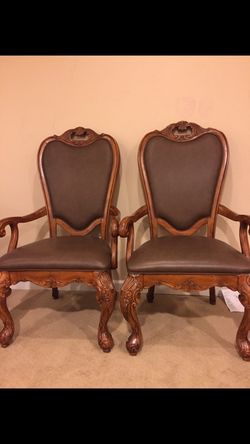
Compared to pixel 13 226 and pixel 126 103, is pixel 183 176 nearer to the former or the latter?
pixel 126 103

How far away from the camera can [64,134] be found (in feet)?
5.43

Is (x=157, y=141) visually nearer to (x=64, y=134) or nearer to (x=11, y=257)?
(x=64, y=134)

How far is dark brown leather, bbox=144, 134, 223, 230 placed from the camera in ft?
4.98

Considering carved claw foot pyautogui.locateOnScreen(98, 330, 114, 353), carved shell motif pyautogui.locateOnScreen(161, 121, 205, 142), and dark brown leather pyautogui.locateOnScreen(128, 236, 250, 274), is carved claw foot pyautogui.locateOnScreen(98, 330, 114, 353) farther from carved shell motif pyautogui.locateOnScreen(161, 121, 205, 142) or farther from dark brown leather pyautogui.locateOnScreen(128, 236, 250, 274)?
carved shell motif pyautogui.locateOnScreen(161, 121, 205, 142)

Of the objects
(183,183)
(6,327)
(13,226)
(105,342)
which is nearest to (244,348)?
(105,342)

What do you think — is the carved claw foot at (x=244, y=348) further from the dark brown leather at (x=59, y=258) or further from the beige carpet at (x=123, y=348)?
the dark brown leather at (x=59, y=258)

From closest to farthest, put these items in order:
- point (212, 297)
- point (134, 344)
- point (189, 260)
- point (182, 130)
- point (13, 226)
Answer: point (189, 260) < point (134, 344) < point (13, 226) < point (182, 130) < point (212, 297)

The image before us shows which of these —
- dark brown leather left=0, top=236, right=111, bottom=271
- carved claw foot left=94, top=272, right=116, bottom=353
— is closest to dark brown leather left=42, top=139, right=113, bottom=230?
dark brown leather left=0, top=236, right=111, bottom=271

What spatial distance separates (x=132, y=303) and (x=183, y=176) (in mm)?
773

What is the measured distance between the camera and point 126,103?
5.42 ft

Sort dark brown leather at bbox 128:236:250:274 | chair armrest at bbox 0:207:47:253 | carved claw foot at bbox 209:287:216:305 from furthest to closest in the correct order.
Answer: carved claw foot at bbox 209:287:216:305, chair armrest at bbox 0:207:47:253, dark brown leather at bbox 128:236:250:274

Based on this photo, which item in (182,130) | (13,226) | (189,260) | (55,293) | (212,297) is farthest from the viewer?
(55,293)

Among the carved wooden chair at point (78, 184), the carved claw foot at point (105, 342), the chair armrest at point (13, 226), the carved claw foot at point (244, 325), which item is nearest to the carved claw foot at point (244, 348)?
the carved claw foot at point (244, 325)

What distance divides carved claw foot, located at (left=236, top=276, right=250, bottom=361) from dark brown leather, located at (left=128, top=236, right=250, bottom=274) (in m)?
0.07
